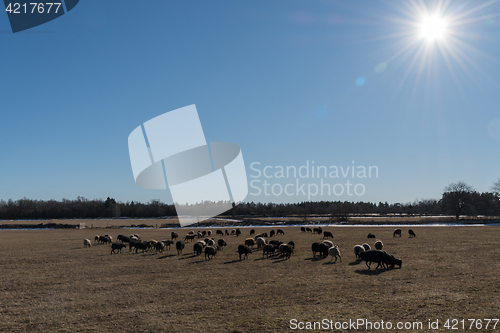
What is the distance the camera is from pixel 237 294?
13.4 meters

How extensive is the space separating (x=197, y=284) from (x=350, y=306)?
8028 millimetres

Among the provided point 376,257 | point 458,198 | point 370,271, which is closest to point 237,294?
point 370,271

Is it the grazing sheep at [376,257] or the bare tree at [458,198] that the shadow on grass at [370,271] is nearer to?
the grazing sheep at [376,257]

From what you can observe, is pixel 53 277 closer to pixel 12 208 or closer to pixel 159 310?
pixel 159 310

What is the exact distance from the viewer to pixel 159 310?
11.5 meters

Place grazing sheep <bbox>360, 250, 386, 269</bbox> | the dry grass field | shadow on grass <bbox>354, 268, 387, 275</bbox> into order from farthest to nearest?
grazing sheep <bbox>360, 250, 386, 269</bbox>, shadow on grass <bbox>354, 268, 387, 275</bbox>, the dry grass field

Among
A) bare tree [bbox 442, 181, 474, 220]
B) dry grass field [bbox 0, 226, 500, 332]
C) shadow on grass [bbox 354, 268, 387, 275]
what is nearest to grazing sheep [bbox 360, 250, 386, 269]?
shadow on grass [bbox 354, 268, 387, 275]

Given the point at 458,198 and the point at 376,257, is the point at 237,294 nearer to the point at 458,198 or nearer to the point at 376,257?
the point at 376,257

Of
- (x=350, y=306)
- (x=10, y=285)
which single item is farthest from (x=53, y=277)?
(x=350, y=306)

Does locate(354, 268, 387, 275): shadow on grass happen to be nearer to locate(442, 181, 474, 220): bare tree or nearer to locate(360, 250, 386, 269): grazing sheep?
locate(360, 250, 386, 269): grazing sheep

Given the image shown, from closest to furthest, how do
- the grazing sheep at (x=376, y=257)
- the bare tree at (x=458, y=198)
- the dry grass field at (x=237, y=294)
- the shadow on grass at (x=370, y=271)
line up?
the dry grass field at (x=237, y=294), the shadow on grass at (x=370, y=271), the grazing sheep at (x=376, y=257), the bare tree at (x=458, y=198)

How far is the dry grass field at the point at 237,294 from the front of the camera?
33.9 feet

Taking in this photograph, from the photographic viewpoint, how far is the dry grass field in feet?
33.9

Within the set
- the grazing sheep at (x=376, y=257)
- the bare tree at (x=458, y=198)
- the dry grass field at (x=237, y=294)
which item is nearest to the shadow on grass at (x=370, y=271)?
the dry grass field at (x=237, y=294)
